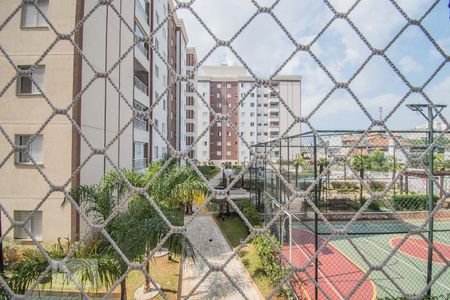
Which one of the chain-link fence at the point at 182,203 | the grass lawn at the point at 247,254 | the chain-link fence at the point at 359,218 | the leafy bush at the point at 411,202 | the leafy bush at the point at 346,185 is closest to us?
the chain-link fence at the point at 182,203

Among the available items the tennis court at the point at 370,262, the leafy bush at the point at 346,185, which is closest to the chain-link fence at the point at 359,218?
the tennis court at the point at 370,262

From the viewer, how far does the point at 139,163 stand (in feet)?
25.6

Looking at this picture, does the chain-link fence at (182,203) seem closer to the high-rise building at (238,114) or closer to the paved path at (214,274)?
the paved path at (214,274)

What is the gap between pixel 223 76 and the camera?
82.2ft

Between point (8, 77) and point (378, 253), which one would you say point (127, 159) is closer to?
point (8, 77)

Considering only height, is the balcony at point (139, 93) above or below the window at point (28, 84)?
above

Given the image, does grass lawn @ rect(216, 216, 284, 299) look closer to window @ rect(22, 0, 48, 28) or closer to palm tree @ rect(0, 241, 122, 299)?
palm tree @ rect(0, 241, 122, 299)

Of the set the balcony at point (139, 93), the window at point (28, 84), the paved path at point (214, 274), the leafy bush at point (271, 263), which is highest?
the balcony at point (139, 93)

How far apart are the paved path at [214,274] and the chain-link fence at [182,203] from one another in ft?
0.39

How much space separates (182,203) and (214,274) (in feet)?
4.27

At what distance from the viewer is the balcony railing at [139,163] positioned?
289 inches

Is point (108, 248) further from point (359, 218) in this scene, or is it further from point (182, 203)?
point (359, 218)

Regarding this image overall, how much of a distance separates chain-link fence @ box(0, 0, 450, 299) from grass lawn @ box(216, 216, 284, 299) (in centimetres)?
18

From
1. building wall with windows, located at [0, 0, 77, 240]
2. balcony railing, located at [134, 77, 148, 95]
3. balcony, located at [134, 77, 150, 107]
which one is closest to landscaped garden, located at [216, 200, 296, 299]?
building wall with windows, located at [0, 0, 77, 240]
